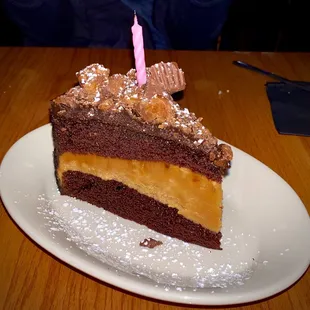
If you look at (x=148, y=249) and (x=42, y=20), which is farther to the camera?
(x=42, y=20)

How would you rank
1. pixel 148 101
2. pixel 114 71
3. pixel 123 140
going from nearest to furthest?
pixel 148 101, pixel 123 140, pixel 114 71

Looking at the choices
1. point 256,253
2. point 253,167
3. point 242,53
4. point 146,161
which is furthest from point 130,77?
point 242,53

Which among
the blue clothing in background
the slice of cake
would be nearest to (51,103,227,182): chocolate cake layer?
the slice of cake

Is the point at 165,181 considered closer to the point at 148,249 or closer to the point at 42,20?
the point at 148,249

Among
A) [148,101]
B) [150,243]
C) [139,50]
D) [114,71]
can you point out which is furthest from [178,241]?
[114,71]

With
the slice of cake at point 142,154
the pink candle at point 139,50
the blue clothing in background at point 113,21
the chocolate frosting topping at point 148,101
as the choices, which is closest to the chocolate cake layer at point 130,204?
the slice of cake at point 142,154

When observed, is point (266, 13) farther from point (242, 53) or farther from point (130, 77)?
point (130, 77)
